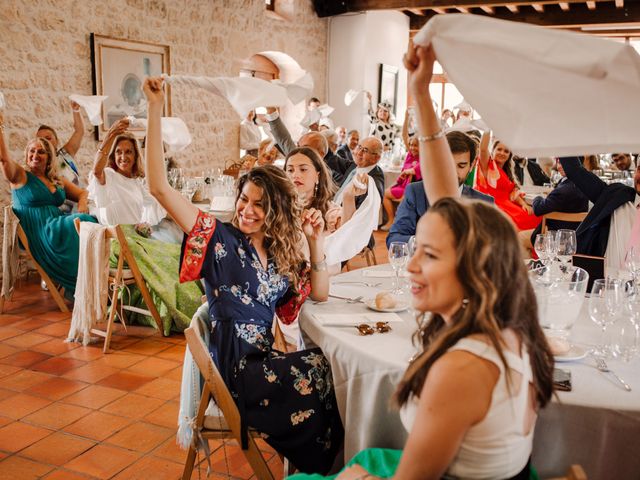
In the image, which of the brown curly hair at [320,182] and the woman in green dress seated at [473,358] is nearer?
the woman in green dress seated at [473,358]

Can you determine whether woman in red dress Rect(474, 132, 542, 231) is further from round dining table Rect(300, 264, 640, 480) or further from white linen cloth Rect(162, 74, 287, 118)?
white linen cloth Rect(162, 74, 287, 118)

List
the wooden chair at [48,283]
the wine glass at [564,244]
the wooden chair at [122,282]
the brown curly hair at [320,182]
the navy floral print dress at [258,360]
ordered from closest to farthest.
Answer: the navy floral print dress at [258,360], the wine glass at [564,244], the brown curly hair at [320,182], the wooden chair at [122,282], the wooden chair at [48,283]

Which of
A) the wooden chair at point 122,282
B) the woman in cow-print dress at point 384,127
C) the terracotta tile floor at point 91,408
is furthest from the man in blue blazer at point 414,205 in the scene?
the woman in cow-print dress at point 384,127

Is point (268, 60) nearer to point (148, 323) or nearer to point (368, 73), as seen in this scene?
point (368, 73)

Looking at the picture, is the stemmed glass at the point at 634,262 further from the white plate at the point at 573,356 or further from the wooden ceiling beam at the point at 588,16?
the wooden ceiling beam at the point at 588,16

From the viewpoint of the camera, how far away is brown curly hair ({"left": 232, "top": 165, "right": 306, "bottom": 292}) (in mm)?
2232

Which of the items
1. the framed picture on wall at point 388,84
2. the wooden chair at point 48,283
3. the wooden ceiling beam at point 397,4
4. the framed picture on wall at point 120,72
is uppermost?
the wooden ceiling beam at point 397,4

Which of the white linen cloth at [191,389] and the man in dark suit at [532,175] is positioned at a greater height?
the man in dark suit at [532,175]

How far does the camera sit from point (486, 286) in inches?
46.3

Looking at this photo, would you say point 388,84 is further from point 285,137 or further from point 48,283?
point 48,283

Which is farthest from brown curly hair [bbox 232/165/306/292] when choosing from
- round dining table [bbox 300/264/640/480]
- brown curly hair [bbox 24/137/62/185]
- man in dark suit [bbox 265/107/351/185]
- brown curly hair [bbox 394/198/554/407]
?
brown curly hair [bbox 24/137/62/185]

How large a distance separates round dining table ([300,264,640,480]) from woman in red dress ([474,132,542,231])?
323 cm

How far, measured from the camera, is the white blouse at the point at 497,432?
1149 millimetres

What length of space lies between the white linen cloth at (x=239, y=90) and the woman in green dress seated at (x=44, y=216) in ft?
10.1
